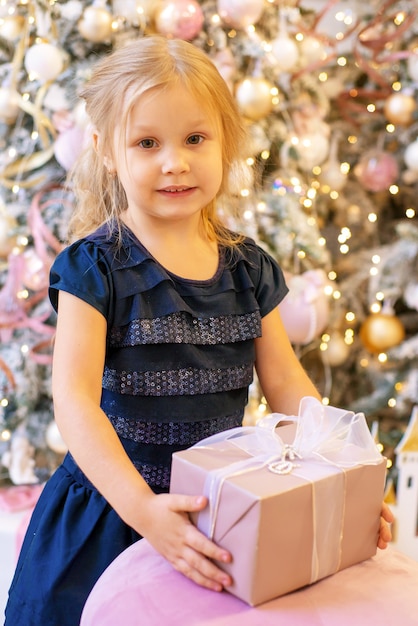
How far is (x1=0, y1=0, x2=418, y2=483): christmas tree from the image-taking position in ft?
6.03

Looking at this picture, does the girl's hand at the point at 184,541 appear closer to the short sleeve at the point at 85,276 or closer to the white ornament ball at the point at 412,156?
the short sleeve at the point at 85,276

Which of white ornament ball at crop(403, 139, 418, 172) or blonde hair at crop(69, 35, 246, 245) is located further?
white ornament ball at crop(403, 139, 418, 172)

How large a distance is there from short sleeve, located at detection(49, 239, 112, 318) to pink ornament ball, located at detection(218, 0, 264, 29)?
3.35ft

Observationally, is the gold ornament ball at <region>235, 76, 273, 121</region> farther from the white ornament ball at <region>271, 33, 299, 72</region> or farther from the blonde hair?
the blonde hair

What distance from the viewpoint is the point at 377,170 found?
7.35 ft

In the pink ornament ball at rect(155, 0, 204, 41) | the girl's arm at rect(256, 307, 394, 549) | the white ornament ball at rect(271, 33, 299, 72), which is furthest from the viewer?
the white ornament ball at rect(271, 33, 299, 72)

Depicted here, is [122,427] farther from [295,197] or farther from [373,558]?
[295,197]

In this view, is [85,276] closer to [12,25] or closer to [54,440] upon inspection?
[54,440]

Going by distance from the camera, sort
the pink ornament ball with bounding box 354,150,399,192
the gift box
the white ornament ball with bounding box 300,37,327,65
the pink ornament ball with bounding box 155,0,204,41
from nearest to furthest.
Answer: the gift box → the pink ornament ball with bounding box 155,0,204,41 → the white ornament ball with bounding box 300,37,327,65 → the pink ornament ball with bounding box 354,150,399,192

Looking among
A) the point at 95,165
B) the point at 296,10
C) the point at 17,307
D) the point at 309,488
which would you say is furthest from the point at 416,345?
the point at 309,488

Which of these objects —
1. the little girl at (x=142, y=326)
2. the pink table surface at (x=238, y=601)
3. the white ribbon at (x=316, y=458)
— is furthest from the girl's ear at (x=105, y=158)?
the pink table surface at (x=238, y=601)

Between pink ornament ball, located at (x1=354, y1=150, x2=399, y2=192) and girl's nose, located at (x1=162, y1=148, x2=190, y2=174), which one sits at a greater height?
pink ornament ball, located at (x1=354, y1=150, x2=399, y2=192)

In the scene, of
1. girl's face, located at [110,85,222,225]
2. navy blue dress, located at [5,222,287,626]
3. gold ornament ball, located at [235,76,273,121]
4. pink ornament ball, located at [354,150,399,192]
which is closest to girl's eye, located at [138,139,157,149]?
girl's face, located at [110,85,222,225]

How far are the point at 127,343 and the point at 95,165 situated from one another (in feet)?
0.99
